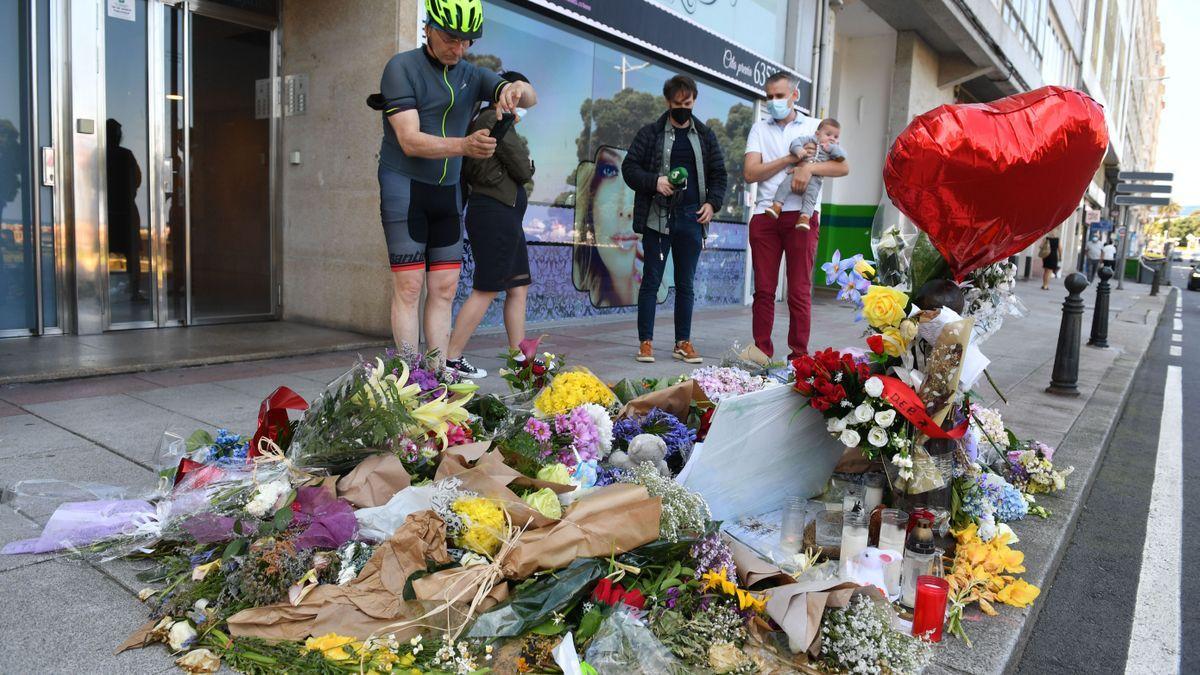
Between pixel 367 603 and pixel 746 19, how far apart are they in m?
11.3

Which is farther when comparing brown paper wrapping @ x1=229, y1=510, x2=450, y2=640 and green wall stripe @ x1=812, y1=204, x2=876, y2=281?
green wall stripe @ x1=812, y1=204, x2=876, y2=281

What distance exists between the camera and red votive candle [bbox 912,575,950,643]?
2.47 metres

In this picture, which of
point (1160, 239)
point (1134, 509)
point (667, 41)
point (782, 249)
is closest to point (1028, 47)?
point (667, 41)

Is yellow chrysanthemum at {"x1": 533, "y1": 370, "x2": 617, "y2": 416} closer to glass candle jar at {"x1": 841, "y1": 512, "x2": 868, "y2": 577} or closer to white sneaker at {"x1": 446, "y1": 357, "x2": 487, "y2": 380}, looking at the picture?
glass candle jar at {"x1": 841, "y1": 512, "x2": 868, "y2": 577}

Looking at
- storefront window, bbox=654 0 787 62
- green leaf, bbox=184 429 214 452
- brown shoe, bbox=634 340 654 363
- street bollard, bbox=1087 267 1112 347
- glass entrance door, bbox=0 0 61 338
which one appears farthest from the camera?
storefront window, bbox=654 0 787 62

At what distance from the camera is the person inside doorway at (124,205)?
21.9 feet

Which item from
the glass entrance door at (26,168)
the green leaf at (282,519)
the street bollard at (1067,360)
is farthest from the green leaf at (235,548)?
the street bollard at (1067,360)

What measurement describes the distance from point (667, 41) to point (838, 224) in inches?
363

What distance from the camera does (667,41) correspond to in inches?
379

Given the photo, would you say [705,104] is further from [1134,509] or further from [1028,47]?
[1028,47]

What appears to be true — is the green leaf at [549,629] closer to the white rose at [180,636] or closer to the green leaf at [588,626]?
the green leaf at [588,626]

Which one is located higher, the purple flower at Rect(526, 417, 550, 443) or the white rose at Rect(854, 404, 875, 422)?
the white rose at Rect(854, 404, 875, 422)

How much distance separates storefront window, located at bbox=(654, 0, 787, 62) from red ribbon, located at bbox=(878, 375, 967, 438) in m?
8.01

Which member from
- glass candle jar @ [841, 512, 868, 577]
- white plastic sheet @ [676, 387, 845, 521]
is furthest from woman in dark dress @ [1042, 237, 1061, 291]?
glass candle jar @ [841, 512, 868, 577]
